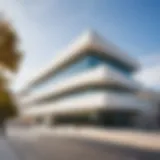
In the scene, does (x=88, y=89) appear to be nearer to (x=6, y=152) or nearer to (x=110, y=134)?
(x=110, y=134)

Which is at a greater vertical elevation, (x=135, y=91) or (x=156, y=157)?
(x=135, y=91)

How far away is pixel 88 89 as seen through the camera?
2.33m

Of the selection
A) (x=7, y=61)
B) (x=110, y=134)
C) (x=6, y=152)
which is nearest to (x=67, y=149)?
(x=110, y=134)

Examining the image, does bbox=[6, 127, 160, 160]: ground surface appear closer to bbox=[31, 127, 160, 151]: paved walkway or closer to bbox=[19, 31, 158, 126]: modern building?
bbox=[31, 127, 160, 151]: paved walkway

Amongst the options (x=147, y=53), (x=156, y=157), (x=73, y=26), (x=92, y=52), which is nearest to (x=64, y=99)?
(x=92, y=52)

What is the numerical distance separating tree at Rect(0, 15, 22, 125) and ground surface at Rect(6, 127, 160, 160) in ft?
0.81

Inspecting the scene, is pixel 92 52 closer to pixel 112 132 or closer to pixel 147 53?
pixel 147 53

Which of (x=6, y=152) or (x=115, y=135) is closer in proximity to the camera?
(x=115, y=135)

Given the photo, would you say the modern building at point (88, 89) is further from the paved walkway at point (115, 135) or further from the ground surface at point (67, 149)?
the ground surface at point (67, 149)

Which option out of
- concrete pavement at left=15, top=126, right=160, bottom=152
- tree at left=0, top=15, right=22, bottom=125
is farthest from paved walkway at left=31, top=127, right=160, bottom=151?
tree at left=0, top=15, right=22, bottom=125

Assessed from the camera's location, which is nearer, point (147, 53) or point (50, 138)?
point (147, 53)

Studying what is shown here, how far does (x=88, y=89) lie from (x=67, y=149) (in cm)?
59

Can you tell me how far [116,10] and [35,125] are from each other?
3.74 ft

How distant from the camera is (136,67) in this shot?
214 cm
